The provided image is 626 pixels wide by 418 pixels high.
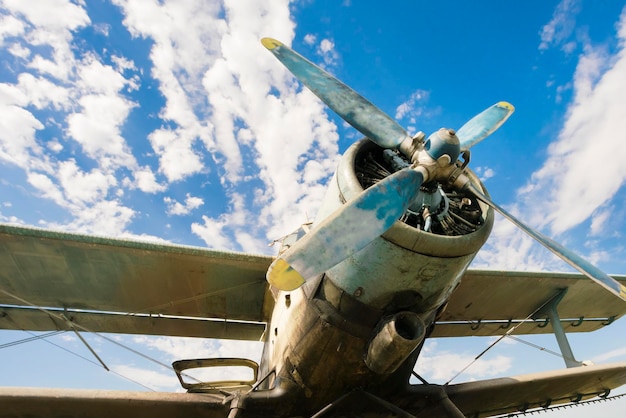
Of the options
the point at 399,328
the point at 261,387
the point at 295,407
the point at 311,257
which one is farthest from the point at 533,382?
the point at 311,257

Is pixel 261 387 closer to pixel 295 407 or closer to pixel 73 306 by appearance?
pixel 295 407

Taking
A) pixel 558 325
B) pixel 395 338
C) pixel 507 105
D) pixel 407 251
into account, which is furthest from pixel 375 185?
pixel 558 325

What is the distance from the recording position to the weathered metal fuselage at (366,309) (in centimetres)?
335

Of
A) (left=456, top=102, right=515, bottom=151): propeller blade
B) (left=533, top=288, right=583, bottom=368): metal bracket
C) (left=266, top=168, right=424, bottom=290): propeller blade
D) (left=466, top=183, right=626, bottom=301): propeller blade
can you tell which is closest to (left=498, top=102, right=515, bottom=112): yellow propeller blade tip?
(left=456, top=102, right=515, bottom=151): propeller blade

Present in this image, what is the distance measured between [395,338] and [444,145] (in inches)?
72.6

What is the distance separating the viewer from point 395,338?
135 inches

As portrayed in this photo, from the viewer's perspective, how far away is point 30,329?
6.71 metres

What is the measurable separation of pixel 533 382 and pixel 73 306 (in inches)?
285

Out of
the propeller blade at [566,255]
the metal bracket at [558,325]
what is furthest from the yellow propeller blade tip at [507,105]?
the metal bracket at [558,325]

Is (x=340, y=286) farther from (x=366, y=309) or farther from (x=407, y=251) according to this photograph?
(x=407, y=251)

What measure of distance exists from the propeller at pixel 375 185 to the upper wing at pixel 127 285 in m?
2.89

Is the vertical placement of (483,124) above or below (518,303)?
above

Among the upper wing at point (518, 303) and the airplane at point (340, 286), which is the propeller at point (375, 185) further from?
the upper wing at point (518, 303)

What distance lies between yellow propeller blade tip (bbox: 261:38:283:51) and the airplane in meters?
0.02
